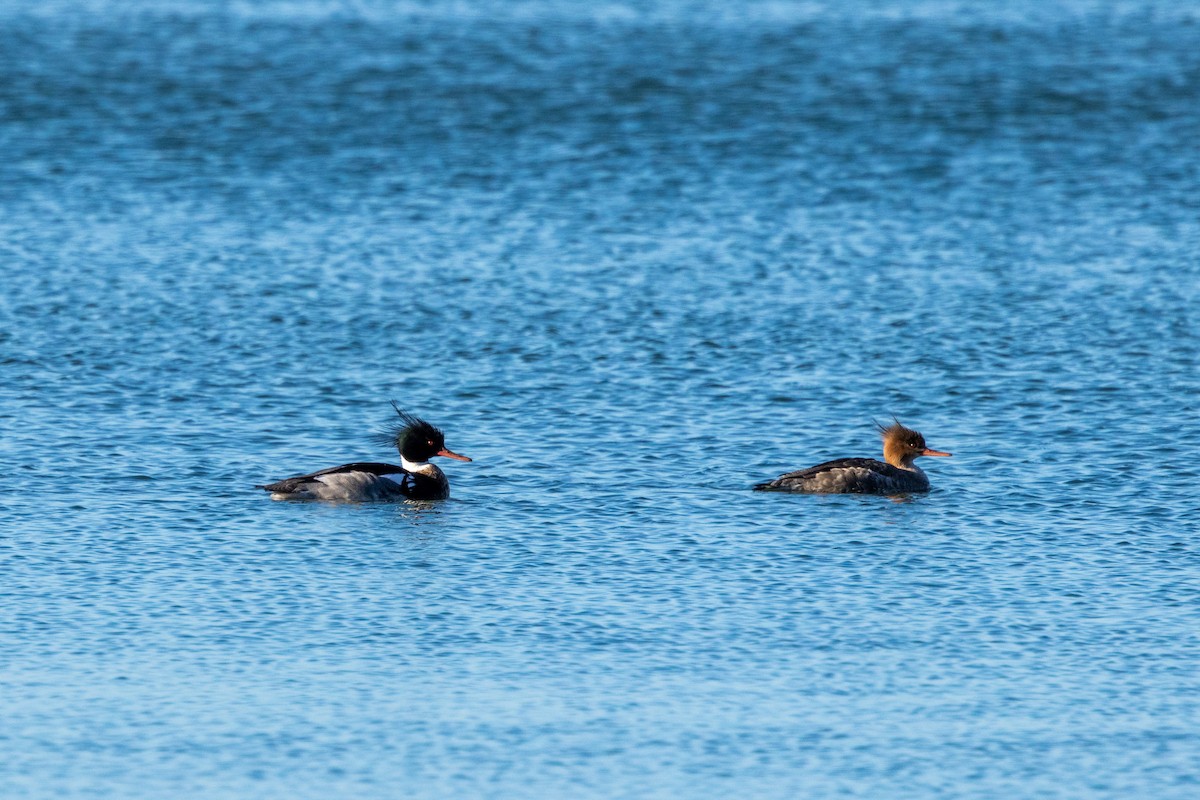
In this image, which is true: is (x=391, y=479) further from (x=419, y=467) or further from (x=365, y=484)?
(x=365, y=484)

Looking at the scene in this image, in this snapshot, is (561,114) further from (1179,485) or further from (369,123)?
(1179,485)

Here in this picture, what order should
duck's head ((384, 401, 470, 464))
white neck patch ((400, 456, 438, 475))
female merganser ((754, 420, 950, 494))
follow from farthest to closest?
duck's head ((384, 401, 470, 464)), white neck patch ((400, 456, 438, 475)), female merganser ((754, 420, 950, 494))

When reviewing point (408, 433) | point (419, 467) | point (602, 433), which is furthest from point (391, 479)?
point (602, 433)

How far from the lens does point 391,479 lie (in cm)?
2109

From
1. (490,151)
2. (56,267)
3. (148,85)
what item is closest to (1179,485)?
(56,267)

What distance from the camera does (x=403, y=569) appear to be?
18000 millimetres

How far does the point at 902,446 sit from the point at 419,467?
4.54 meters

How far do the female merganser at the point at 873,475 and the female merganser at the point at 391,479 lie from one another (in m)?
3.04

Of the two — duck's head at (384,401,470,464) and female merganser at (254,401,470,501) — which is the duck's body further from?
duck's head at (384,401,470,464)

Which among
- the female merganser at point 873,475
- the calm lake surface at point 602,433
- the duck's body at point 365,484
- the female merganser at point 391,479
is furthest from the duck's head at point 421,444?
the female merganser at point 873,475

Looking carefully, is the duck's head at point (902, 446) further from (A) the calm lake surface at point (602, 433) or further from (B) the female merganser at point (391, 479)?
(B) the female merganser at point (391, 479)

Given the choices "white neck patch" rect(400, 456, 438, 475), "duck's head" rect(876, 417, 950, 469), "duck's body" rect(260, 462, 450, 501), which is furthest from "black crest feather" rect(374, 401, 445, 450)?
"duck's head" rect(876, 417, 950, 469)

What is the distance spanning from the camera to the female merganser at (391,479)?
20.1 metres

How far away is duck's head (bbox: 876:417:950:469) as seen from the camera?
2102cm
